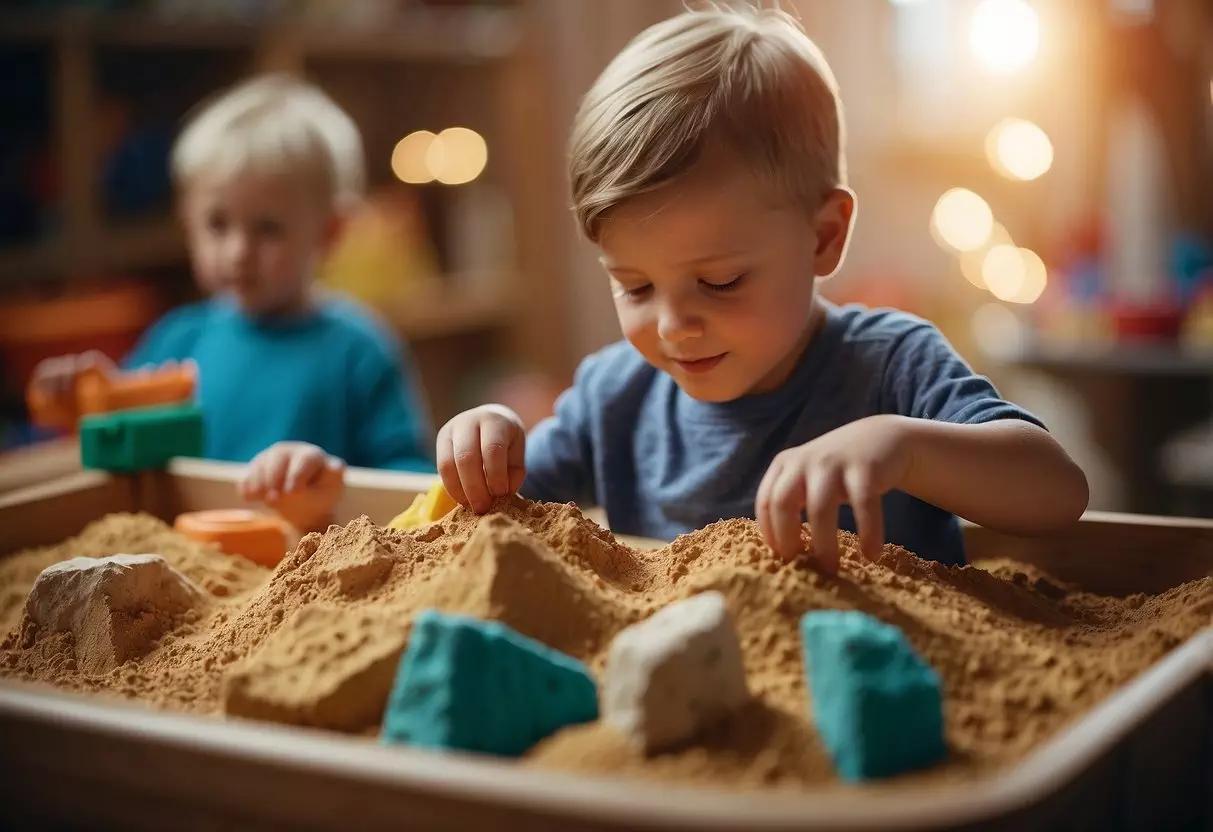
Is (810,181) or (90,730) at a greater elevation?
(810,181)

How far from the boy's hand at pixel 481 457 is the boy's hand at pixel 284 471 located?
9.5 inches

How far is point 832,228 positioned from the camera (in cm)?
101

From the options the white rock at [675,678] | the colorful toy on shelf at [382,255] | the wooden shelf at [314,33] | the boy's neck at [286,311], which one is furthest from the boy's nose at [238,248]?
the white rock at [675,678]

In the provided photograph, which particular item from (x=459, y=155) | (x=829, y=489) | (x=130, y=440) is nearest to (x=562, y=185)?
(x=459, y=155)

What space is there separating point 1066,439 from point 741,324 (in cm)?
182

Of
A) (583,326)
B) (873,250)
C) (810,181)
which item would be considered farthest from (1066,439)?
(810,181)

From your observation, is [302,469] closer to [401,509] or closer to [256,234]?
[401,509]

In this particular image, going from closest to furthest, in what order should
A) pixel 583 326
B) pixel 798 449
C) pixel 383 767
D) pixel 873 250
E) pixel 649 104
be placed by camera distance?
pixel 383 767 < pixel 798 449 < pixel 649 104 < pixel 873 250 < pixel 583 326

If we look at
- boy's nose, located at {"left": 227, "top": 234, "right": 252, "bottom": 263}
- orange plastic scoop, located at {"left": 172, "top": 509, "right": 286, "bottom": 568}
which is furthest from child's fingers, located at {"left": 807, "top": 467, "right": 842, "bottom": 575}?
boy's nose, located at {"left": 227, "top": 234, "right": 252, "bottom": 263}

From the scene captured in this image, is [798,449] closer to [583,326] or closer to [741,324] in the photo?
[741,324]

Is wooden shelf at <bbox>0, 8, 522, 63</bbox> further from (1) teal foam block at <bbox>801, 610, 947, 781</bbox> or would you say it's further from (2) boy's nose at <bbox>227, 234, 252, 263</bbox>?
(1) teal foam block at <bbox>801, 610, 947, 781</bbox>

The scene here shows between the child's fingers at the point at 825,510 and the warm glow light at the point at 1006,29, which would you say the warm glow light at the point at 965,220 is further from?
the child's fingers at the point at 825,510

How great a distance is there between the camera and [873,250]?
11.1 feet

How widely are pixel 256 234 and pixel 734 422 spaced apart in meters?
0.95
